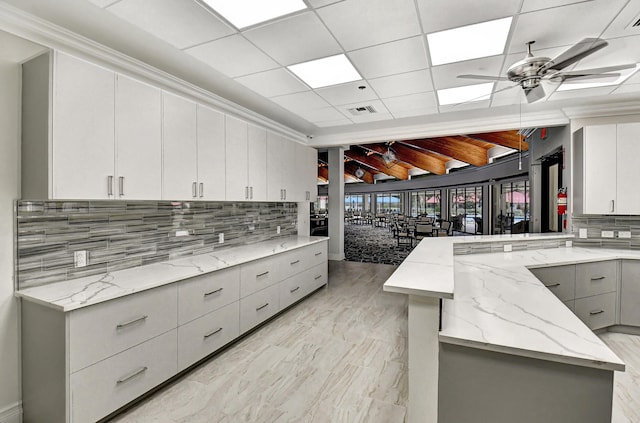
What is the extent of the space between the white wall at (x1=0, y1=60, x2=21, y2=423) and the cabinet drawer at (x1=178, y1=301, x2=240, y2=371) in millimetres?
1016

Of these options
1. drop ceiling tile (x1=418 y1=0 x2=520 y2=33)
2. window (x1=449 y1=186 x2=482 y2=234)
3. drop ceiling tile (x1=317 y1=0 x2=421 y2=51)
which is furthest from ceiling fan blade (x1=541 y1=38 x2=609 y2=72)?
window (x1=449 y1=186 x2=482 y2=234)

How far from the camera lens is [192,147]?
2.83 m

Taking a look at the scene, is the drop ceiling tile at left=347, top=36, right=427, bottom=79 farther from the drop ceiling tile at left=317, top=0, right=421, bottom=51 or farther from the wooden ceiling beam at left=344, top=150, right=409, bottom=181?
the wooden ceiling beam at left=344, top=150, right=409, bottom=181

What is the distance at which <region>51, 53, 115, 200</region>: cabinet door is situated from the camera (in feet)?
6.14

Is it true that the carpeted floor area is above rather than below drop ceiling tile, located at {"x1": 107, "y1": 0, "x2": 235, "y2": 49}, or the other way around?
below

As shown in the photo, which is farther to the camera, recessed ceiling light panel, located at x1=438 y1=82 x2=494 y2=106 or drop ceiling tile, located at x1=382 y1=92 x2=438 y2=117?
drop ceiling tile, located at x1=382 y1=92 x2=438 y2=117

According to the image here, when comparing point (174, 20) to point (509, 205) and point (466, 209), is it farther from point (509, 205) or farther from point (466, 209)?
point (466, 209)

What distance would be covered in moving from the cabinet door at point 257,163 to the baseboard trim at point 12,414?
253 cm

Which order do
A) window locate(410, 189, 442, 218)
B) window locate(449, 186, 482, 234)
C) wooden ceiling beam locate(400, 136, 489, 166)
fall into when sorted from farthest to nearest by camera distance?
1. window locate(410, 189, 442, 218)
2. window locate(449, 186, 482, 234)
3. wooden ceiling beam locate(400, 136, 489, 166)

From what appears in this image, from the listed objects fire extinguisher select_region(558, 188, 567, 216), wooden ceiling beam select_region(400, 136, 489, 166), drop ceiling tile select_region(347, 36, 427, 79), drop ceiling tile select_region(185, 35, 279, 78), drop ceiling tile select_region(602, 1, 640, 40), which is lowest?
fire extinguisher select_region(558, 188, 567, 216)

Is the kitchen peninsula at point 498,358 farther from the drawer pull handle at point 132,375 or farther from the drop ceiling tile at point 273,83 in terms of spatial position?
the drop ceiling tile at point 273,83

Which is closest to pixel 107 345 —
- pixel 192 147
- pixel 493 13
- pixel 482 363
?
pixel 192 147

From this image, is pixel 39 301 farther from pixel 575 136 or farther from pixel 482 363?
pixel 575 136

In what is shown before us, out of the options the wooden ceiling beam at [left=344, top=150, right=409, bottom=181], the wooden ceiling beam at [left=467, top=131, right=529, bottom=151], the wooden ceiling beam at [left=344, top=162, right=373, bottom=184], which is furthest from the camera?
the wooden ceiling beam at [left=344, top=162, right=373, bottom=184]
